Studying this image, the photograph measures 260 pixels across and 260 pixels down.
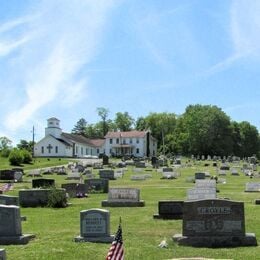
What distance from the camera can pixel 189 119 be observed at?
472 ft

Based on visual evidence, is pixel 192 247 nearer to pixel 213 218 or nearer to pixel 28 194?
pixel 213 218

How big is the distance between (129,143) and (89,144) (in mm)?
10737

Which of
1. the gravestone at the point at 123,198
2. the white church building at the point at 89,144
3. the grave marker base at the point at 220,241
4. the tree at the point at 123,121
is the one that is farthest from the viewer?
the tree at the point at 123,121

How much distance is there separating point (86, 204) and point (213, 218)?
11.2m

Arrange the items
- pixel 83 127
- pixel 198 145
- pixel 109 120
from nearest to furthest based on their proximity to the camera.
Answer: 1. pixel 198 145
2. pixel 109 120
3. pixel 83 127

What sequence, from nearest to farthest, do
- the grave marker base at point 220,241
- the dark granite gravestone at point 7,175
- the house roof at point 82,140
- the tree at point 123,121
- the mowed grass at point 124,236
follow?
1. the mowed grass at point 124,236
2. the grave marker base at point 220,241
3. the dark granite gravestone at point 7,175
4. the house roof at point 82,140
5. the tree at point 123,121

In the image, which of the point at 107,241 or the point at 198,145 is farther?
the point at 198,145

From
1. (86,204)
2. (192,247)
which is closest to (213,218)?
(192,247)

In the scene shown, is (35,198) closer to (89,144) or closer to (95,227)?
(95,227)

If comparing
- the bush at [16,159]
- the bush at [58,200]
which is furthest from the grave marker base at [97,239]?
the bush at [16,159]

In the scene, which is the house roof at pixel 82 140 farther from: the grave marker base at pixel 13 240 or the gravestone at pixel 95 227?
the gravestone at pixel 95 227

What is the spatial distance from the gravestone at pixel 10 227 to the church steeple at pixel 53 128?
4444 inches

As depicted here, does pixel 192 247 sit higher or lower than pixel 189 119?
lower

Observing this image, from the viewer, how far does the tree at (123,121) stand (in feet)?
570
